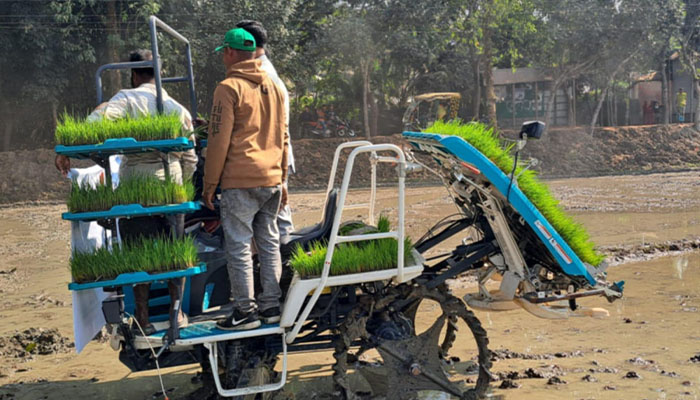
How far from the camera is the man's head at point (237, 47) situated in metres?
4.20

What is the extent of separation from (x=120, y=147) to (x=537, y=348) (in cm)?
400

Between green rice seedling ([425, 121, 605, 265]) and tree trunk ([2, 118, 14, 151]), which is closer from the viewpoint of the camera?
green rice seedling ([425, 121, 605, 265])

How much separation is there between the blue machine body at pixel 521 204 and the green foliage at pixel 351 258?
29.4 inches

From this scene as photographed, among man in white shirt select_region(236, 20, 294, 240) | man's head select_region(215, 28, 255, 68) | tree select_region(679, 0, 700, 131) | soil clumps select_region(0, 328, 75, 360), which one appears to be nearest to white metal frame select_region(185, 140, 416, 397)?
man in white shirt select_region(236, 20, 294, 240)

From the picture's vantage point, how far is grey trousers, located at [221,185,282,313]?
418 cm

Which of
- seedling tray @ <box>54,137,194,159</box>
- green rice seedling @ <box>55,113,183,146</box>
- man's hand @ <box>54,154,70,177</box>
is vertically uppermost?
green rice seedling @ <box>55,113,183,146</box>

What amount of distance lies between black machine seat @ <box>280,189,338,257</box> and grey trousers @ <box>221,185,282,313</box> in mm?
288

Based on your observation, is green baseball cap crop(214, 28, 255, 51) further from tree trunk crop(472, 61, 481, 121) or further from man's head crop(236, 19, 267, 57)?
tree trunk crop(472, 61, 481, 121)

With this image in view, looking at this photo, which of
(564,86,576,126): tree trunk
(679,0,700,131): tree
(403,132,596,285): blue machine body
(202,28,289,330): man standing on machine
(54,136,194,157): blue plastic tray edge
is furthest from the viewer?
(564,86,576,126): tree trunk

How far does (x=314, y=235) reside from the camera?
15.2 ft

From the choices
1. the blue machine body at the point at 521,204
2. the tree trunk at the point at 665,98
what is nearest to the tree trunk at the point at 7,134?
the blue machine body at the point at 521,204

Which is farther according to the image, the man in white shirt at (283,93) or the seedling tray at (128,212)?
the man in white shirt at (283,93)

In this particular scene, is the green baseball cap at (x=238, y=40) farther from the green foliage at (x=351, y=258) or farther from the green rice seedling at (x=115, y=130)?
the green foliage at (x=351, y=258)

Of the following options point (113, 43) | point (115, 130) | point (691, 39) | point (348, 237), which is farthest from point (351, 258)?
point (691, 39)
